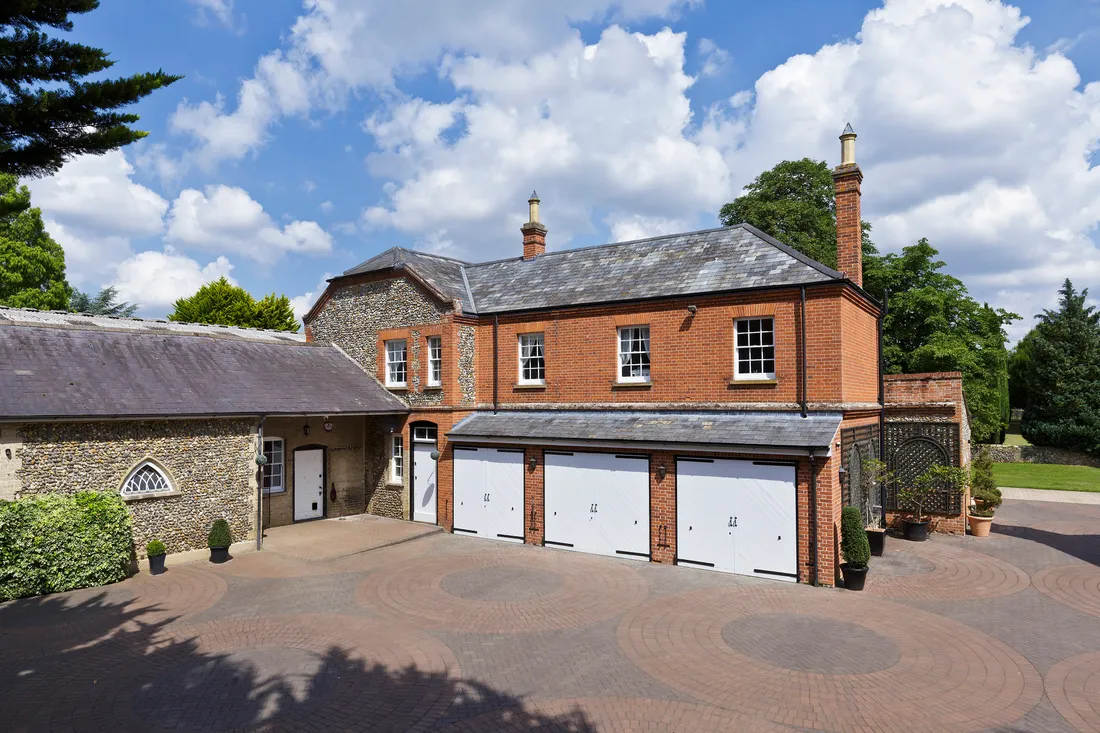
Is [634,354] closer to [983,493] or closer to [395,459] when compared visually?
[395,459]

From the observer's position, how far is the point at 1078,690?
863cm

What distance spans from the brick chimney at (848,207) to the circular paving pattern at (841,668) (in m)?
8.73

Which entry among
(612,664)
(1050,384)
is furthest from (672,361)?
(1050,384)

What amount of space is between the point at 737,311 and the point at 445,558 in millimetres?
9521

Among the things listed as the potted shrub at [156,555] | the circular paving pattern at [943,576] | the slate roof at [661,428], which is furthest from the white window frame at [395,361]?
the circular paving pattern at [943,576]

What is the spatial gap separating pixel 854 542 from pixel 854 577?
0.75 meters

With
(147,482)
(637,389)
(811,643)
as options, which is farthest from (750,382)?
(147,482)

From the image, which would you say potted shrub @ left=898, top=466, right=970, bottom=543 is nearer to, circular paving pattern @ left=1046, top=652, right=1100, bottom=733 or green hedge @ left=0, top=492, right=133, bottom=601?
circular paving pattern @ left=1046, top=652, right=1100, bottom=733

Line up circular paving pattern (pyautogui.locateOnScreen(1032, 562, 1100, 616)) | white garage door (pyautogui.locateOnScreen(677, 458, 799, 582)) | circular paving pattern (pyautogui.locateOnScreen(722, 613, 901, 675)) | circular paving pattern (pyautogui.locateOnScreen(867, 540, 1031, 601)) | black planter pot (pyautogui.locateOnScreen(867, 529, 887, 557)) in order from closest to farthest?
1. circular paving pattern (pyautogui.locateOnScreen(722, 613, 901, 675))
2. circular paving pattern (pyautogui.locateOnScreen(1032, 562, 1100, 616))
3. circular paving pattern (pyautogui.locateOnScreen(867, 540, 1031, 601))
4. white garage door (pyautogui.locateOnScreen(677, 458, 799, 582))
5. black planter pot (pyautogui.locateOnScreen(867, 529, 887, 557))

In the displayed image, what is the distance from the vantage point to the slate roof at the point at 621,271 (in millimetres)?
15859

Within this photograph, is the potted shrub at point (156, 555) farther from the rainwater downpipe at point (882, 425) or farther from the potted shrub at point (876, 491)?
the rainwater downpipe at point (882, 425)

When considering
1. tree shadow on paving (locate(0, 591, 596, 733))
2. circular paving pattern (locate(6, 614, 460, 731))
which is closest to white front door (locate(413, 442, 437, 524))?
circular paving pattern (locate(6, 614, 460, 731))

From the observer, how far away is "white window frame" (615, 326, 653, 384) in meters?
17.0

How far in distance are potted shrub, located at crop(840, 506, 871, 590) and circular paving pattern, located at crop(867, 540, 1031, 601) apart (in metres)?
0.37
